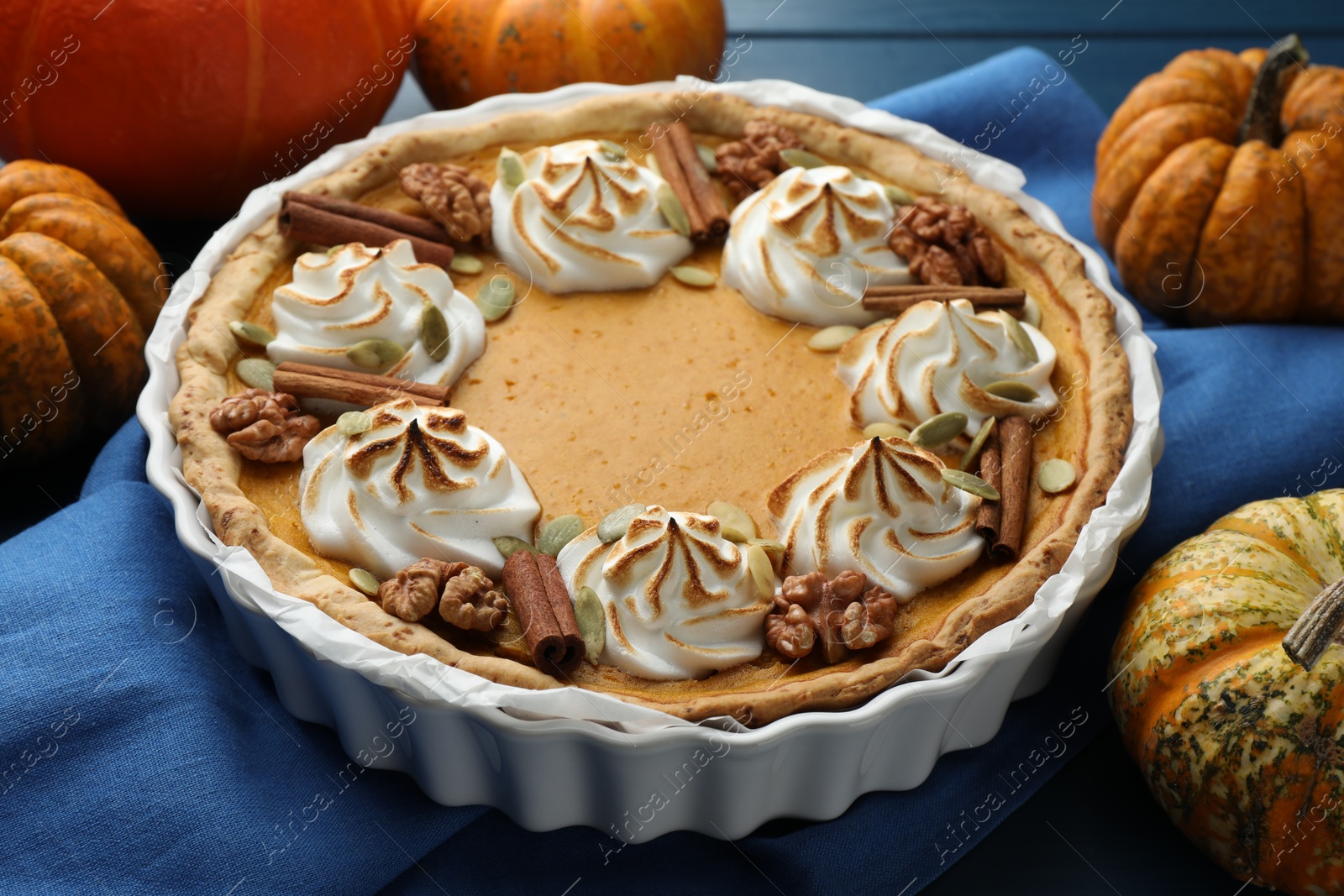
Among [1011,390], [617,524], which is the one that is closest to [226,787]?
[617,524]

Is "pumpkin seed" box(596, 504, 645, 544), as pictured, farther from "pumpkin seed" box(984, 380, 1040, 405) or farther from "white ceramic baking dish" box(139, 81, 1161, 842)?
"pumpkin seed" box(984, 380, 1040, 405)

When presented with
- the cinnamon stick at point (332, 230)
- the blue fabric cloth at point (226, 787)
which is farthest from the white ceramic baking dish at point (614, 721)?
the cinnamon stick at point (332, 230)

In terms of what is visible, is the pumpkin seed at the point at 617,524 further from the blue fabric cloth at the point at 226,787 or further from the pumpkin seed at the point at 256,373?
the pumpkin seed at the point at 256,373

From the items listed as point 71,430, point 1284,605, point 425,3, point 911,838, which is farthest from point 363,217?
point 1284,605

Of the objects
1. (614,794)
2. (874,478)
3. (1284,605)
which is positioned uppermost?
(874,478)

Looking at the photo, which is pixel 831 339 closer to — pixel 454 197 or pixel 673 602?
pixel 673 602

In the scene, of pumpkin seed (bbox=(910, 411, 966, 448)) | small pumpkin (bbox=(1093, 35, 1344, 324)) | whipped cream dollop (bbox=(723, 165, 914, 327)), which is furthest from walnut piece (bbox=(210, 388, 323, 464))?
small pumpkin (bbox=(1093, 35, 1344, 324))

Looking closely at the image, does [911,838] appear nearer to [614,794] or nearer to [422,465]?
A: [614,794]
